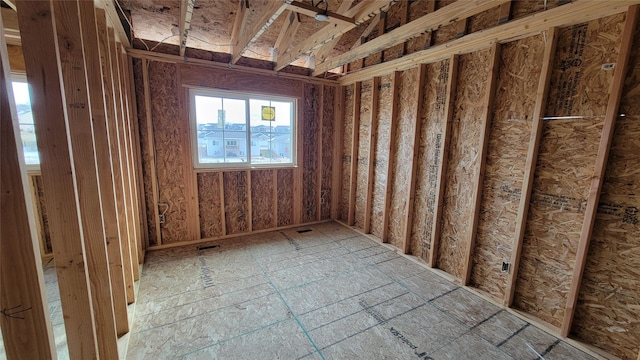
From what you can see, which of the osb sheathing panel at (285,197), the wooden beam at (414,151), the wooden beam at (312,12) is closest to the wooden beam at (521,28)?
the wooden beam at (414,151)

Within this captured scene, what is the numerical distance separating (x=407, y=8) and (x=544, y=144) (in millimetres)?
2239

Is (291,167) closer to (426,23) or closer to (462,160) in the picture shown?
(462,160)

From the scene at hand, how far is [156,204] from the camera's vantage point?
3467 millimetres

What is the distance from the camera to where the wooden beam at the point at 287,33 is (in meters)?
3.27

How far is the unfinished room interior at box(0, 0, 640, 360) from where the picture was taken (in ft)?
4.05

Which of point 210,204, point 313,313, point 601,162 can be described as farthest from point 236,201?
point 601,162

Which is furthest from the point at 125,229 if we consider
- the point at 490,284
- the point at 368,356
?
the point at 490,284

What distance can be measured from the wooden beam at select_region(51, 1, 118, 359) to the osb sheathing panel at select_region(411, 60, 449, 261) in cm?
311

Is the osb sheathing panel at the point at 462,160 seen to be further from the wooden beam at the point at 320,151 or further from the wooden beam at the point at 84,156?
the wooden beam at the point at 84,156

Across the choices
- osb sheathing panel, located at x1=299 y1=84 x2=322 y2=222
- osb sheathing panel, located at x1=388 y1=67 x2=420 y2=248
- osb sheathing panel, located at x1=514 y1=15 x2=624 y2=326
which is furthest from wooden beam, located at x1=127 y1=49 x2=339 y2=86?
osb sheathing panel, located at x1=514 y1=15 x2=624 y2=326

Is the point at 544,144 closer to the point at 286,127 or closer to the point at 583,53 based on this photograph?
the point at 583,53

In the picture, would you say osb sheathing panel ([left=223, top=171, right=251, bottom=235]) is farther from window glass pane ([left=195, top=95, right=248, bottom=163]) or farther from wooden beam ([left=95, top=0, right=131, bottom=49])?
wooden beam ([left=95, top=0, right=131, bottom=49])

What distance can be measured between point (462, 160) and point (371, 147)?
4.87 ft

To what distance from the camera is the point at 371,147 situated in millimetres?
4062
